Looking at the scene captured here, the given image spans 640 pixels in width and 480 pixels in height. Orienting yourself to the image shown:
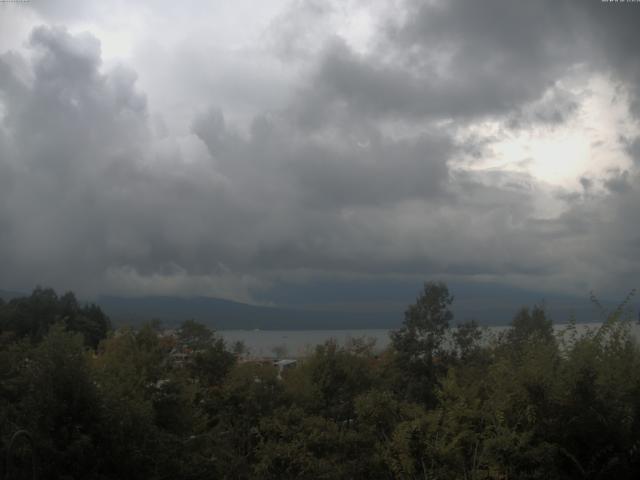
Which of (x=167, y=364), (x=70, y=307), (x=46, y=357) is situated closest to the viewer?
(x=46, y=357)

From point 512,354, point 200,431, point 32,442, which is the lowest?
point 200,431

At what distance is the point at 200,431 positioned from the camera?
17125 millimetres

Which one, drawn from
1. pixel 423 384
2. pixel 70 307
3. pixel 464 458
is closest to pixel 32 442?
pixel 464 458

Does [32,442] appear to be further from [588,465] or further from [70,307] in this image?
[70,307]

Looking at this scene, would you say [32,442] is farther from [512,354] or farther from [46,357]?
[512,354]

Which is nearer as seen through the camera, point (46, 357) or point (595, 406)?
point (46, 357)

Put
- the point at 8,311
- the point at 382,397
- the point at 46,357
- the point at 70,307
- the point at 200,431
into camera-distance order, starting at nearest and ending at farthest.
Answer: the point at 46,357
the point at 382,397
the point at 200,431
the point at 8,311
the point at 70,307

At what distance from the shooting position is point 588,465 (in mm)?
11602

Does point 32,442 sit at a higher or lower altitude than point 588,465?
higher

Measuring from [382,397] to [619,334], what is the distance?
538cm

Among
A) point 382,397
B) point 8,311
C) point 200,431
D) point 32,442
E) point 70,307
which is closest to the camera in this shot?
point 32,442

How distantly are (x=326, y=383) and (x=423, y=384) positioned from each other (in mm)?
8177

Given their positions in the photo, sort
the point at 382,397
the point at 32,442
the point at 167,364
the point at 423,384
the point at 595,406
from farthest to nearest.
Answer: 1. the point at 423,384
2. the point at 167,364
3. the point at 382,397
4. the point at 595,406
5. the point at 32,442

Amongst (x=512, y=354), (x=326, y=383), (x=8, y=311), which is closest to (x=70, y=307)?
(x=8, y=311)
